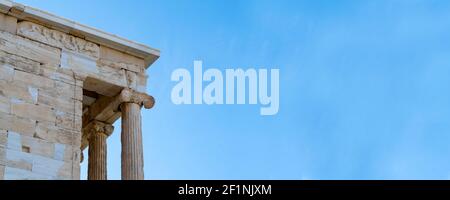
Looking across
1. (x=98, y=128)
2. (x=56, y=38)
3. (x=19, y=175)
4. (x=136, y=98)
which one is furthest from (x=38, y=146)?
(x=98, y=128)

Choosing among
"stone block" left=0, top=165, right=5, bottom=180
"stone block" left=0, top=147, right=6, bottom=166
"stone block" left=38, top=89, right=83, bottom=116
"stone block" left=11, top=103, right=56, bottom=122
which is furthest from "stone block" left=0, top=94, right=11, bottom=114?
"stone block" left=0, top=165, right=5, bottom=180

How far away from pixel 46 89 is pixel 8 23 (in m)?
1.80

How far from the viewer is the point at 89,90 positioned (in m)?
28.4

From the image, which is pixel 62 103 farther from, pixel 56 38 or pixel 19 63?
pixel 56 38

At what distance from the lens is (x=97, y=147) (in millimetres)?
29141

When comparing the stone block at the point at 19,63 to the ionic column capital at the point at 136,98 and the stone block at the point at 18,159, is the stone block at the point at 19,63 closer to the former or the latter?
the stone block at the point at 18,159

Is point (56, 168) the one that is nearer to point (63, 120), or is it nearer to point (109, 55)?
point (63, 120)

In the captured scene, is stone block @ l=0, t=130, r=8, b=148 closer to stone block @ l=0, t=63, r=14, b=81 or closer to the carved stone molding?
stone block @ l=0, t=63, r=14, b=81

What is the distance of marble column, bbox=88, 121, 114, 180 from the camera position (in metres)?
28.9

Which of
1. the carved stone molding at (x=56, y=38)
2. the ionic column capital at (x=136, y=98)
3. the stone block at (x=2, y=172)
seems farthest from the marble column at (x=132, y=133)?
the stone block at (x=2, y=172)

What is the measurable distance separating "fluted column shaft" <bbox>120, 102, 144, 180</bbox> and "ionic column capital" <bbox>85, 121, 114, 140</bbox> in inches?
64.1
